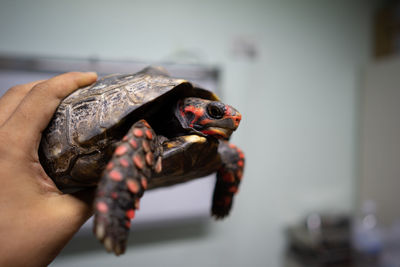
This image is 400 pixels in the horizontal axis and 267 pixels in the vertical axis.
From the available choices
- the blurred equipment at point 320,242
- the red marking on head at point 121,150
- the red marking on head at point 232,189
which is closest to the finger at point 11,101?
the red marking on head at point 121,150

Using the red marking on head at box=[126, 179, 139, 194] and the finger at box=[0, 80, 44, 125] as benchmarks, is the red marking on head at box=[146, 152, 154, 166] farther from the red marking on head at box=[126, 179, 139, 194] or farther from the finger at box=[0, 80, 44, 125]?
the finger at box=[0, 80, 44, 125]

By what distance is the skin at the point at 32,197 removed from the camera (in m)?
0.47

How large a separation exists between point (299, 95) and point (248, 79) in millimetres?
427

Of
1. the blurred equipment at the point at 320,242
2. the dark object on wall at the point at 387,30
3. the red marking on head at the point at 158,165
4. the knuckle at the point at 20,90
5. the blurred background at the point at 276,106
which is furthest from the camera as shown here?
the dark object on wall at the point at 387,30

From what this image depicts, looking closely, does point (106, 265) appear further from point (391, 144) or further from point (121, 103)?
point (391, 144)

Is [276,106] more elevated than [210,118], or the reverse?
[210,118]

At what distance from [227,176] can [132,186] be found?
320mm

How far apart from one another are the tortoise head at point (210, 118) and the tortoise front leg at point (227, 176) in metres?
0.15

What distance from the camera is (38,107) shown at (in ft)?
Answer: 1.82

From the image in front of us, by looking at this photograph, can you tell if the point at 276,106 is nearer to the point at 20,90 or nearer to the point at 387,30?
the point at 387,30

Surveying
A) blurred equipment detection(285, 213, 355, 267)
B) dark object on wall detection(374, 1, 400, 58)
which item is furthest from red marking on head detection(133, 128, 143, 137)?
dark object on wall detection(374, 1, 400, 58)

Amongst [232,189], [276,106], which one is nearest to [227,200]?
[232,189]

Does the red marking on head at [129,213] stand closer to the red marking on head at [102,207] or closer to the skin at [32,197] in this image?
the red marking on head at [102,207]

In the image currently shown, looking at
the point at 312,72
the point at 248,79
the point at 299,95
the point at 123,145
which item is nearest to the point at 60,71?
the point at 123,145
